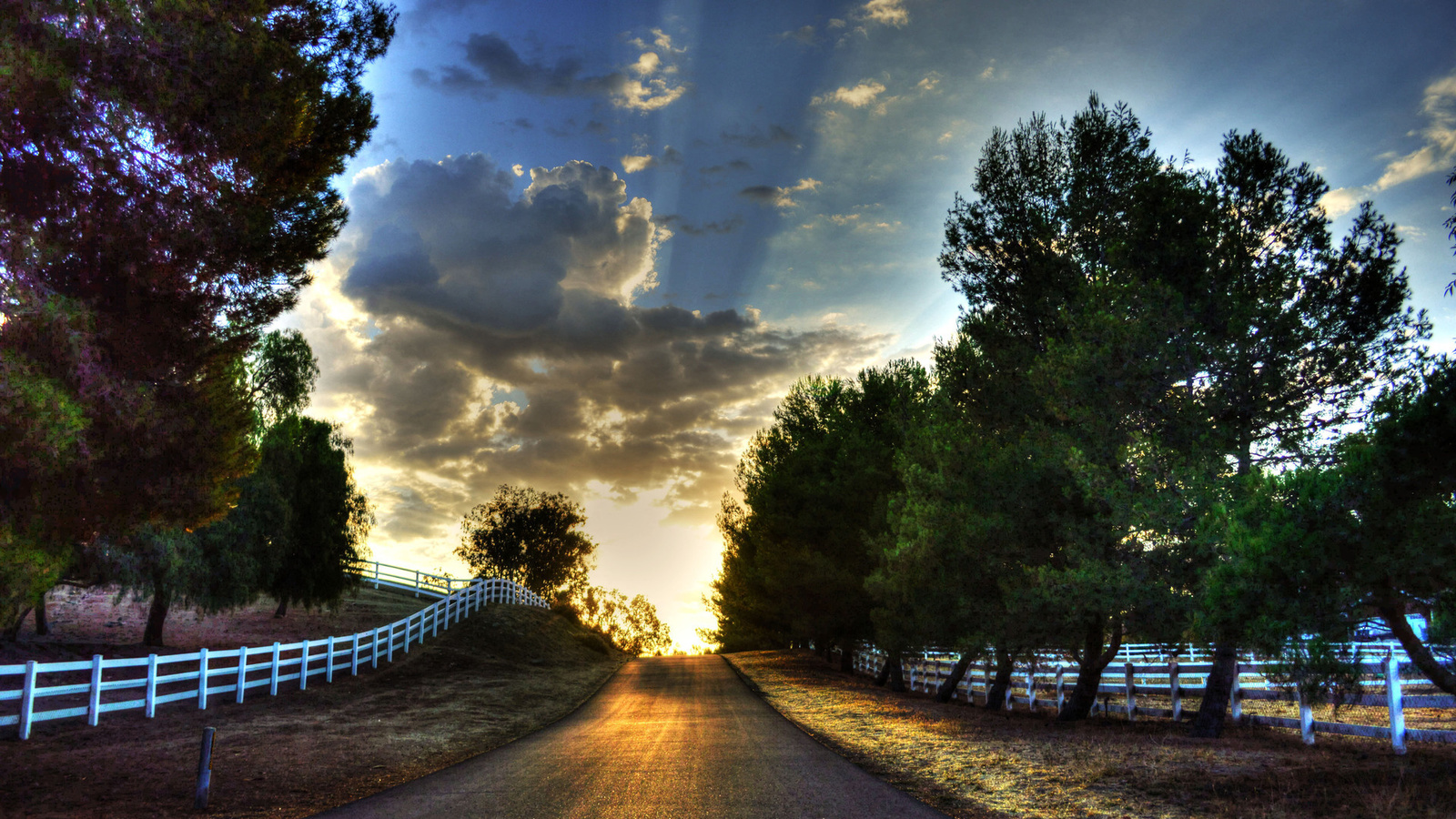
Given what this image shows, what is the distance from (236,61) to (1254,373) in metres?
15.0

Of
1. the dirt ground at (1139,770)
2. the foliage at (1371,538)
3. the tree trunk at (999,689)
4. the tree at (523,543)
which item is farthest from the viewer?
the tree at (523,543)

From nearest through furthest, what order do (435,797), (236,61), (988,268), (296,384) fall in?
(435,797), (236,61), (988,268), (296,384)

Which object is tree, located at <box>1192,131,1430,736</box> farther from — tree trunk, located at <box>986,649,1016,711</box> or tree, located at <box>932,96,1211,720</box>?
tree trunk, located at <box>986,649,1016,711</box>

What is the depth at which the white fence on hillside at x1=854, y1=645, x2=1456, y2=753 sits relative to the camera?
362 inches

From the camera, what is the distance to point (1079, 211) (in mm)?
15320

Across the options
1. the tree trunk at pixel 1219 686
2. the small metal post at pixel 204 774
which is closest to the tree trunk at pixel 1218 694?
the tree trunk at pixel 1219 686

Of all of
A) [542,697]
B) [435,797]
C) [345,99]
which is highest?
[345,99]

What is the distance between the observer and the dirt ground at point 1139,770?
24.0 ft

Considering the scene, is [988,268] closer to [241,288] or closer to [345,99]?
[345,99]

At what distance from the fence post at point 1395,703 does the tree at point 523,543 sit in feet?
203

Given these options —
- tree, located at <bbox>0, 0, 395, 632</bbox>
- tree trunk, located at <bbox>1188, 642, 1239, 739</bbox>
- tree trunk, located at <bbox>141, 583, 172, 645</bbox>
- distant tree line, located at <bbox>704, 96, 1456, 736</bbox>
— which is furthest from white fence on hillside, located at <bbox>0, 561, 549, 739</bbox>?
tree trunk, located at <bbox>1188, 642, 1239, 739</bbox>

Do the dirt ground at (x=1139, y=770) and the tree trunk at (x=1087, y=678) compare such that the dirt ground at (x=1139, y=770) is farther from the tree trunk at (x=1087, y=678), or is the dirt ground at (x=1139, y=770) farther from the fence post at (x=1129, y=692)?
the tree trunk at (x=1087, y=678)

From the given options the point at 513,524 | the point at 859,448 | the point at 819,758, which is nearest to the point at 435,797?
the point at 819,758

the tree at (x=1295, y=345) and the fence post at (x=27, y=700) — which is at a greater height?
the tree at (x=1295, y=345)
